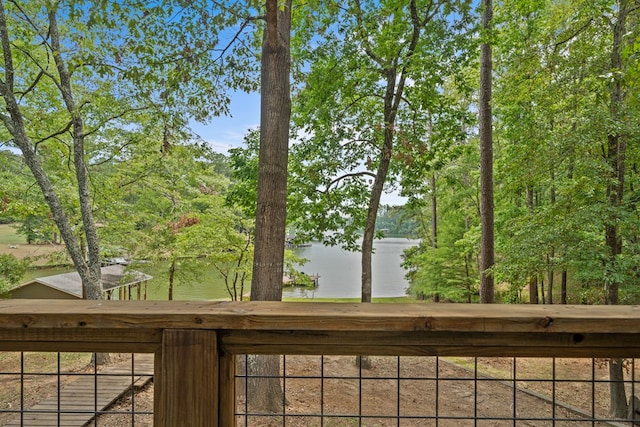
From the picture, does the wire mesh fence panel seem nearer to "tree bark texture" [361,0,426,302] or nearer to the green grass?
"tree bark texture" [361,0,426,302]

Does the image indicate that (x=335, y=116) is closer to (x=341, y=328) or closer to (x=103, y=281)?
(x=341, y=328)

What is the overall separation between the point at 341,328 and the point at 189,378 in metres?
0.36

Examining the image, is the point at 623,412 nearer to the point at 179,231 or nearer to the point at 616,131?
the point at 616,131

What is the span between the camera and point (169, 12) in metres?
3.48

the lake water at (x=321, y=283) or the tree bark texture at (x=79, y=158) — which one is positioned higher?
the tree bark texture at (x=79, y=158)

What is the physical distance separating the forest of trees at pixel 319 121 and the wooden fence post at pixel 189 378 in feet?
8.15

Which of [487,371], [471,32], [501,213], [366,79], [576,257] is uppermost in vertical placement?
[471,32]

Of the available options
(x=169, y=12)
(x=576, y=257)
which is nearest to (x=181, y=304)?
→ (x=169, y=12)

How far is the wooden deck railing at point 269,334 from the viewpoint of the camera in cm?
82

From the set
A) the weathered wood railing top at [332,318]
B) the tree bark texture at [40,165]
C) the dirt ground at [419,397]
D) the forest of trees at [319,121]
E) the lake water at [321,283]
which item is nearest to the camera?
the weathered wood railing top at [332,318]

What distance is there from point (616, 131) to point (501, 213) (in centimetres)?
608

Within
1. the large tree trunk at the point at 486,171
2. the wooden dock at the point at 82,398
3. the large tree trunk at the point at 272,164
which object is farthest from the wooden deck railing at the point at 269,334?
the large tree trunk at the point at 486,171

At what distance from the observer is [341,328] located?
825 mm

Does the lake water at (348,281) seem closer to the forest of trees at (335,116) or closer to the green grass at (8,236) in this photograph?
the forest of trees at (335,116)
